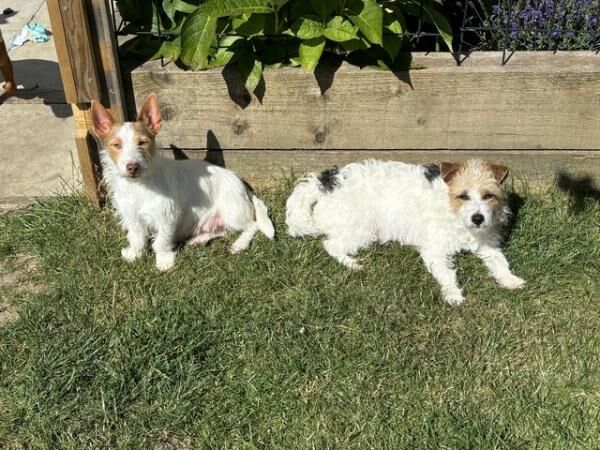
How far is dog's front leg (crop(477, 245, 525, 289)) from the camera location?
446 centimetres

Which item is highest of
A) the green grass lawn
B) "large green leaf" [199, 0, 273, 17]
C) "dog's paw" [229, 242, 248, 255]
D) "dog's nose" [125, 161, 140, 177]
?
"large green leaf" [199, 0, 273, 17]

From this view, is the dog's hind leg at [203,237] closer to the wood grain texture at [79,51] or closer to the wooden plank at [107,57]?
the wooden plank at [107,57]

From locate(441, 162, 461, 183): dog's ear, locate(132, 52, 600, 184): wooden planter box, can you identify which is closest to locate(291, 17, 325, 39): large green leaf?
locate(132, 52, 600, 184): wooden planter box

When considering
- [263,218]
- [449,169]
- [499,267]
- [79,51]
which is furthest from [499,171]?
[79,51]

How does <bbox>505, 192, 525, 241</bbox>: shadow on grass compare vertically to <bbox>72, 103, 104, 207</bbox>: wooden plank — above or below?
below

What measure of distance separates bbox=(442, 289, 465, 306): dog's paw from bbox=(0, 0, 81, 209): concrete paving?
3.01 metres

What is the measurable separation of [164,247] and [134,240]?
0.22 meters

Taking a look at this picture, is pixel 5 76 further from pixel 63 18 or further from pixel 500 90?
pixel 500 90

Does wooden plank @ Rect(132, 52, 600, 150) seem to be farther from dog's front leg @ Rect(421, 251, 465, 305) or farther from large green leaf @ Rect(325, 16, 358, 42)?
dog's front leg @ Rect(421, 251, 465, 305)

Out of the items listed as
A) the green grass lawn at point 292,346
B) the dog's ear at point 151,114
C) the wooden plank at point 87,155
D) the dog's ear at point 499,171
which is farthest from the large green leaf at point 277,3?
the dog's ear at point 499,171

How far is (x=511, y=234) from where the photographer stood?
489cm

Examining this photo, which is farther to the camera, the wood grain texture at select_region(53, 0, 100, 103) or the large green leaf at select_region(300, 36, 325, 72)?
the large green leaf at select_region(300, 36, 325, 72)

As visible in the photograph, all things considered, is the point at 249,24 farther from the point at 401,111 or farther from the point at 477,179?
the point at 477,179

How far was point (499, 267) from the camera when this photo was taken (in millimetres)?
4559
